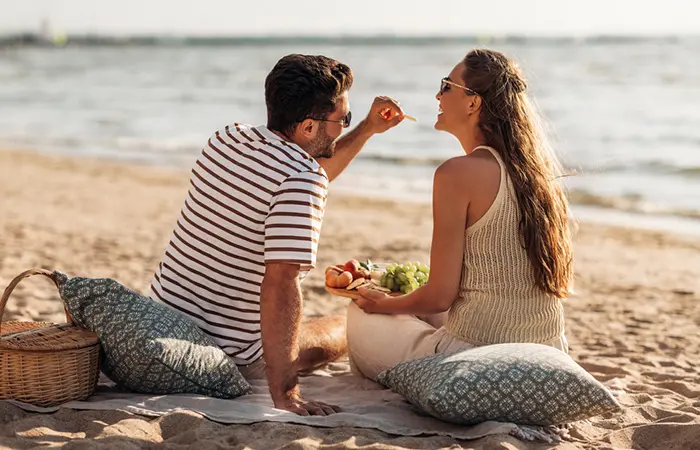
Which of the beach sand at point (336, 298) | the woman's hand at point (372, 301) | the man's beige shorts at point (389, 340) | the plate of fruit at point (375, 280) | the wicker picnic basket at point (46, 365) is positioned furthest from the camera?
the plate of fruit at point (375, 280)

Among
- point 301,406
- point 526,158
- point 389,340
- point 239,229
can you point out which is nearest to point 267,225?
point 239,229

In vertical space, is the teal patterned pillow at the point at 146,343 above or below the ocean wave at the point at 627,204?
below

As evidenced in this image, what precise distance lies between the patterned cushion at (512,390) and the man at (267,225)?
1.65 ft

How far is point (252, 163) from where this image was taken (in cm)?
370

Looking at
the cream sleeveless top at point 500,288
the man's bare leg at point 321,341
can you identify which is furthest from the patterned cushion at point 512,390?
the man's bare leg at point 321,341

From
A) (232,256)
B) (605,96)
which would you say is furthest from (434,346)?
(605,96)

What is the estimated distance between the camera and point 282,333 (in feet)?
11.9

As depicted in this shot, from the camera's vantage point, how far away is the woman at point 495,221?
3682 mm

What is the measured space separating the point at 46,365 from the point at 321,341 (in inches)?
58.0

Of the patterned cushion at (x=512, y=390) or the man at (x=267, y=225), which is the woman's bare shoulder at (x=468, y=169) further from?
the patterned cushion at (x=512, y=390)

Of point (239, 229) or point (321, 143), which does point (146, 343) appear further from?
point (321, 143)

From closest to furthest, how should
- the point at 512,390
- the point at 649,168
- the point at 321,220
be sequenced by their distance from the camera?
the point at 512,390, the point at 321,220, the point at 649,168

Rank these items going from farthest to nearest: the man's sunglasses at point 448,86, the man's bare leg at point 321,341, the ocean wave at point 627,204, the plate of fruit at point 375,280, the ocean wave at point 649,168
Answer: the ocean wave at point 649,168, the ocean wave at point 627,204, the man's bare leg at point 321,341, the plate of fruit at point 375,280, the man's sunglasses at point 448,86

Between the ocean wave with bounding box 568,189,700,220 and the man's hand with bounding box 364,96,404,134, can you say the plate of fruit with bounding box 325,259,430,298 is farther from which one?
the ocean wave with bounding box 568,189,700,220
